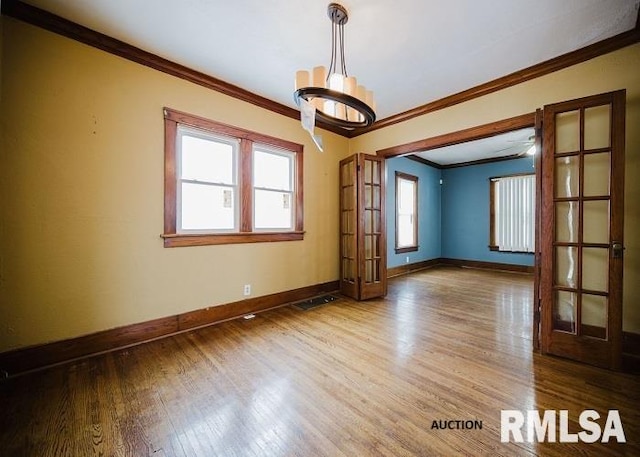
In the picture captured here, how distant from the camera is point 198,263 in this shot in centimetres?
284

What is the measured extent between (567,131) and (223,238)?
138 inches

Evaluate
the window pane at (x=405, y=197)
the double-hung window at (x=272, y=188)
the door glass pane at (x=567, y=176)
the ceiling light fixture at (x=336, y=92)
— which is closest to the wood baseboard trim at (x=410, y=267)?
the window pane at (x=405, y=197)

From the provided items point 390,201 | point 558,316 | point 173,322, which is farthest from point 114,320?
point 390,201

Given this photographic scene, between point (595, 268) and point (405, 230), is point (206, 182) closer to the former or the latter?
point (595, 268)

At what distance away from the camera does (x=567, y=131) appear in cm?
223

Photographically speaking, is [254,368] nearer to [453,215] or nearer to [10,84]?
[10,84]

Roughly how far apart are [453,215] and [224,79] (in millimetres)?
6243

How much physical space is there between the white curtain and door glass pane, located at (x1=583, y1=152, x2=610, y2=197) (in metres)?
4.10

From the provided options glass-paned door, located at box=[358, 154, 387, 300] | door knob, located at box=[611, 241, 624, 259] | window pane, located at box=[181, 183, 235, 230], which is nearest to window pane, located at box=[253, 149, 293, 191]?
window pane, located at box=[181, 183, 235, 230]

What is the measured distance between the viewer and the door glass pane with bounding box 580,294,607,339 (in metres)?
2.11

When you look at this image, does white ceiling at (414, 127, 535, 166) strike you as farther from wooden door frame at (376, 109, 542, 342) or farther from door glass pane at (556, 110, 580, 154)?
door glass pane at (556, 110, 580, 154)

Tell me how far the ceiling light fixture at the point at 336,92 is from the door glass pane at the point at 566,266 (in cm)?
203

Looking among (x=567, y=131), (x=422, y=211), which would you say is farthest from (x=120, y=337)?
(x=422, y=211)

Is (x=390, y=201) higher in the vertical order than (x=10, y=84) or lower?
lower
